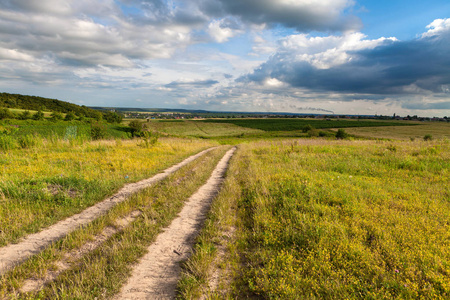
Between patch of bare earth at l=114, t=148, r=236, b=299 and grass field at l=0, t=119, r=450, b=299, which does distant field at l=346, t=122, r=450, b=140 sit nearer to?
grass field at l=0, t=119, r=450, b=299

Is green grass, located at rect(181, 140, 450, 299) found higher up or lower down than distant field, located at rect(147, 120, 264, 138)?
higher up

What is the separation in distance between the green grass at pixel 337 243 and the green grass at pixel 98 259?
1367mm

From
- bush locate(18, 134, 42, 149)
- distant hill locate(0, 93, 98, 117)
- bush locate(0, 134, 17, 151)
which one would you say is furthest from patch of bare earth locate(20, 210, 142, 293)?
distant hill locate(0, 93, 98, 117)

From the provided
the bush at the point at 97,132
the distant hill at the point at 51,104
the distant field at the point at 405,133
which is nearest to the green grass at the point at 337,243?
the bush at the point at 97,132

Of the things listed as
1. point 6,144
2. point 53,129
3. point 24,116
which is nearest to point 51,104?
point 24,116

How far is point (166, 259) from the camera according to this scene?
419 centimetres

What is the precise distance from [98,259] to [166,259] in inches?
52.3

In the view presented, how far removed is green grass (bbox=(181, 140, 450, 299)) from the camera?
3.51m

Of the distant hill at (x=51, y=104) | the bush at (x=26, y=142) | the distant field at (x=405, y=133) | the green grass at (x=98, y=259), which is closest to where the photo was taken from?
the green grass at (x=98, y=259)

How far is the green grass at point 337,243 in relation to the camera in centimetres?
351

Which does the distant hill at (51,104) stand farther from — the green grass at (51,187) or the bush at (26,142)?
the green grass at (51,187)

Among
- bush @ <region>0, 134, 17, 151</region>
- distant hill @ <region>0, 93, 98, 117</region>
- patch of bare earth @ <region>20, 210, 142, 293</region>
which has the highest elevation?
distant hill @ <region>0, 93, 98, 117</region>

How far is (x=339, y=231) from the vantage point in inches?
196

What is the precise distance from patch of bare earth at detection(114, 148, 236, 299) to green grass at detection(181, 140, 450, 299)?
428 mm
